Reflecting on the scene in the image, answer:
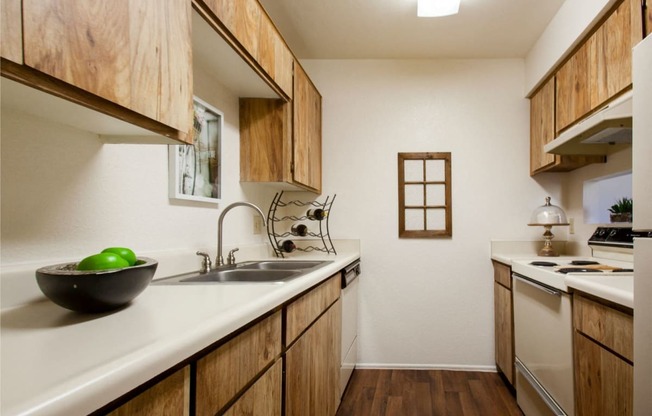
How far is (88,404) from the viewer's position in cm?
43

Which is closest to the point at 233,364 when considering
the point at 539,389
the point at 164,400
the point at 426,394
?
the point at 164,400

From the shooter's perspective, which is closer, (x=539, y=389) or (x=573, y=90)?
(x=539, y=389)

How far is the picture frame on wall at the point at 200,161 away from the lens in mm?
1495

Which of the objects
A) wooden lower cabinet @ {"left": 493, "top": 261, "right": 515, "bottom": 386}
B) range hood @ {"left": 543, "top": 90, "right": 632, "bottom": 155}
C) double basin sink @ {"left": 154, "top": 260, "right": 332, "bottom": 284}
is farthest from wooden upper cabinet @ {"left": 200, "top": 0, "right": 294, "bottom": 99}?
wooden lower cabinet @ {"left": 493, "top": 261, "right": 515, "bottom": 386}

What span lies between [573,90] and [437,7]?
2.94 feet

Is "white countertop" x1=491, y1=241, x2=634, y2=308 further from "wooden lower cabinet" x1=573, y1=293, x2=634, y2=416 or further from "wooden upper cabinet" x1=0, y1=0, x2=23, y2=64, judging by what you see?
"wooden upper cabinet" x1=0, y1=0, x2=23, y2=64

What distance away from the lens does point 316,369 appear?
1.56m

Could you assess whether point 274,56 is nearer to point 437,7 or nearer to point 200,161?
point 200,161

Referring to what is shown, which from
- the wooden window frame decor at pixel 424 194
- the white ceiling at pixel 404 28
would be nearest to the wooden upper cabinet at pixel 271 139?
the white ceiling at pixel 404 28

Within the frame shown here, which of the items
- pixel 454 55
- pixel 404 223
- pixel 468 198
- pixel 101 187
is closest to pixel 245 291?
pixel 101 187

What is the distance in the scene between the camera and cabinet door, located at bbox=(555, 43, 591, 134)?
1927 millimetres

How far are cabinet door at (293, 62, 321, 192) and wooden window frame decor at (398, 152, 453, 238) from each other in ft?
2.20

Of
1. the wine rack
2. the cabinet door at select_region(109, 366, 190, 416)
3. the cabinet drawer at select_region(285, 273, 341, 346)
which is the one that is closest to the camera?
the cabinet door at select_region(109, 366, 190, 416)

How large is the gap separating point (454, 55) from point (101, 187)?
2585mm
